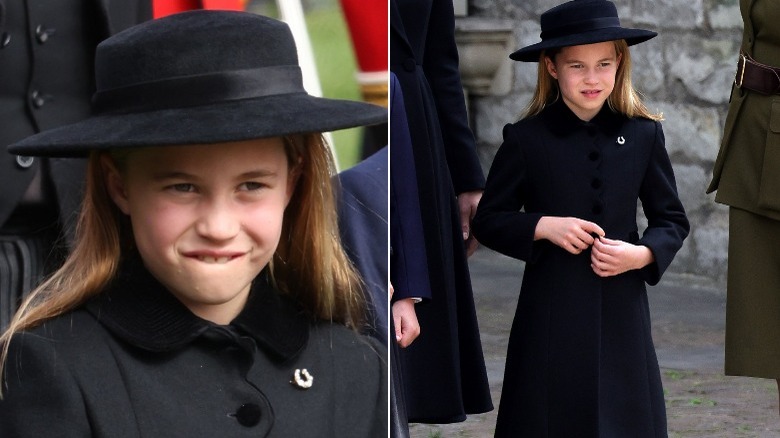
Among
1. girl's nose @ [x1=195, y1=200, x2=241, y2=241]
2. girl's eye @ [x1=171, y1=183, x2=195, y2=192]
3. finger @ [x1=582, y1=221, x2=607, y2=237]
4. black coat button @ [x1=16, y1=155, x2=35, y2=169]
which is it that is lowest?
finger @ [x1=582, y1=221, x2=607, y2=237]

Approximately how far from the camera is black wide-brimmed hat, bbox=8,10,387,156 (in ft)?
6.17

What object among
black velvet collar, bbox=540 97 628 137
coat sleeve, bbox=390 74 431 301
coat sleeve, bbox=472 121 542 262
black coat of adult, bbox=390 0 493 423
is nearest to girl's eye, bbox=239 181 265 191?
coat sleeve, bbox=390 74 431 301

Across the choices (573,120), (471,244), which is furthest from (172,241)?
(471,244)

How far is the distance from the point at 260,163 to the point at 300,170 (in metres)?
0.07

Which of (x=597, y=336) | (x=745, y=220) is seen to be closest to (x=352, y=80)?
(x=597, y=336)

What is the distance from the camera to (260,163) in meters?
1.96

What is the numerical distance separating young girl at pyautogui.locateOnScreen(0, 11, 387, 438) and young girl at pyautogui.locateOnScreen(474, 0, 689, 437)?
210 cm

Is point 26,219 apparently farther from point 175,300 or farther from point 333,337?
point 333,337

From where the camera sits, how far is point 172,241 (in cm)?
191

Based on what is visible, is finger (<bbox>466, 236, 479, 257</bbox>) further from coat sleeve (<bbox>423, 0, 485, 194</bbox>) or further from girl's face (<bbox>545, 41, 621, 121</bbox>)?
girl's face (<bbox>545, 41, 621, 121</bbox>)

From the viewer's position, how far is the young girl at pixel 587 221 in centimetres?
405

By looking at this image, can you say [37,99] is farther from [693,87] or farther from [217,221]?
[693,87]

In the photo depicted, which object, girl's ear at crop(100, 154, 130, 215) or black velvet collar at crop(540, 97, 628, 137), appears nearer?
girl's ear at crop(100, 154, 130, 215)

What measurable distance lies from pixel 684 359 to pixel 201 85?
5.34 m
